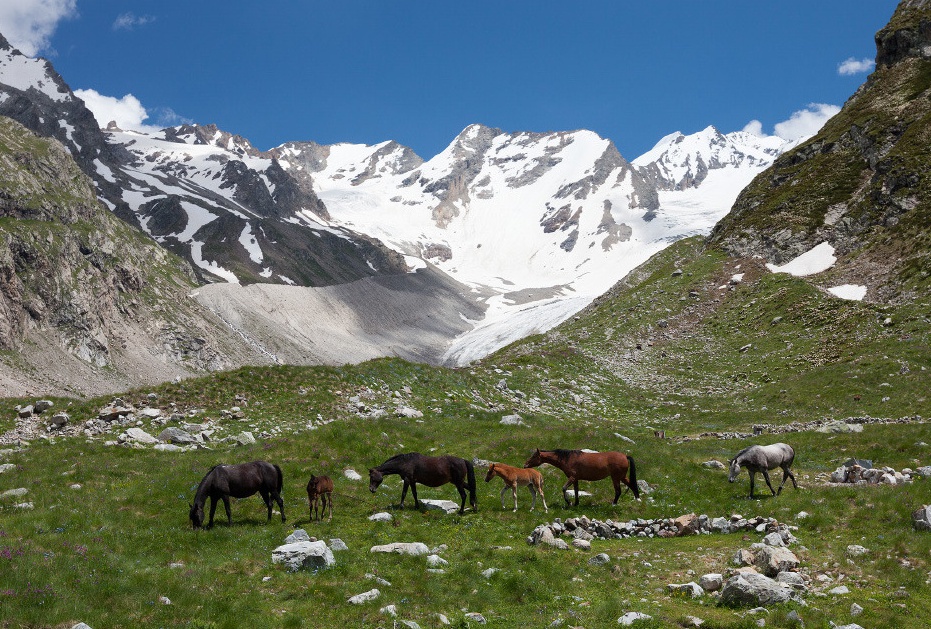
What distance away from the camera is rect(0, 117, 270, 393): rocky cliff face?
144375 mm

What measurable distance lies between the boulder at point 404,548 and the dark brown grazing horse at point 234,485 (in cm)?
443

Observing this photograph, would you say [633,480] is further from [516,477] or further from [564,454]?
[516,477]

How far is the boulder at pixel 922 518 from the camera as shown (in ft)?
52.4

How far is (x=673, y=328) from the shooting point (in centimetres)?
6906

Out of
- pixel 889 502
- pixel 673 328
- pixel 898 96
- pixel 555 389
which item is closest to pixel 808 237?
pixel 673 328

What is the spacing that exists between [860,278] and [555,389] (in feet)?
114

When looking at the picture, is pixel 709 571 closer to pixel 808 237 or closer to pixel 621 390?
pixel 621 390

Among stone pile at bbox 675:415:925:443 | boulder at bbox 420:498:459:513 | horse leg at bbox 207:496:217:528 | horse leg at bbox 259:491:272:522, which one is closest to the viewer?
horse leg at bbox 207:496:217:528

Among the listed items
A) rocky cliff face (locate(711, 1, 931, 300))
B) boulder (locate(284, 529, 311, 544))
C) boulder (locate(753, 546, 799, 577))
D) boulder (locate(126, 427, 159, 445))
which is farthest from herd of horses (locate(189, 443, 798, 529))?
rocky cliff face (locate(711, 1, 931, 300))

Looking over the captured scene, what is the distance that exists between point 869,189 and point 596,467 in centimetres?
6985

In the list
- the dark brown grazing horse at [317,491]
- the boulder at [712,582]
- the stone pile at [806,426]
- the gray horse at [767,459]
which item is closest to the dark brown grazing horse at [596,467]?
the gray horse at [767,459]

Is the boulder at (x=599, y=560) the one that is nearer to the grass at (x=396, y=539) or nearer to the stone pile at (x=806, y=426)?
the grass at (x=396, y=539)

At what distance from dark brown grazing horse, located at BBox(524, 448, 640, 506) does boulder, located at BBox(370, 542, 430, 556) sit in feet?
23.5

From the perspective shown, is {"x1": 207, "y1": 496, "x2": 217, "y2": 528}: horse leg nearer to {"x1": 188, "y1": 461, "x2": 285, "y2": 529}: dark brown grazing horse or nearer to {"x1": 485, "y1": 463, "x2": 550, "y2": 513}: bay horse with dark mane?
{"x1": 188, "y1": 461, "x2": 285, "y2": 529}: dark brown grazing horse
